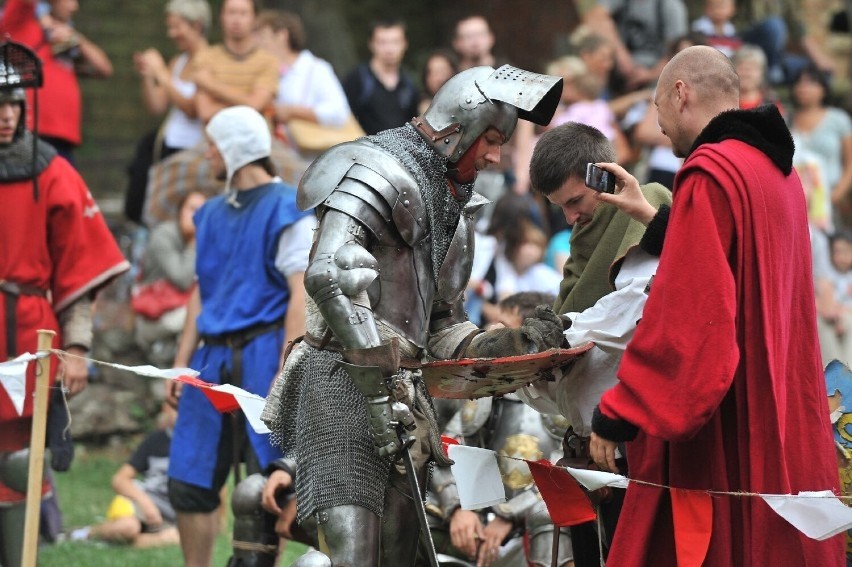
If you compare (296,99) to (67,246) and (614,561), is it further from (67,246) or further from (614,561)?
(614,561)

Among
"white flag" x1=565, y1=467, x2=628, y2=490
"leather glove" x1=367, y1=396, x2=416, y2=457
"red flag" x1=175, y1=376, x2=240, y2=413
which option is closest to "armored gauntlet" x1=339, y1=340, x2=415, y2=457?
"leather glove" x1=367, y1=396, x2=416, y2=457

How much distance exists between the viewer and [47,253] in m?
6.99

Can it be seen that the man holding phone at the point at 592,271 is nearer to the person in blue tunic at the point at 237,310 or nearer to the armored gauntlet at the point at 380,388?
the armored gauntlet at the point at 380,388

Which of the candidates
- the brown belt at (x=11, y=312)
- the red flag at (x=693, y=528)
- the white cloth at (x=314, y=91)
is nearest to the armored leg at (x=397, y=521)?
the red flag at (x=693, y=528)

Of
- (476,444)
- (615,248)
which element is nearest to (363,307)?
(615,248)

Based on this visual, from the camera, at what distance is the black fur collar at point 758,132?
14.8 feet

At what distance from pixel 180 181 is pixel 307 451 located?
203 inches

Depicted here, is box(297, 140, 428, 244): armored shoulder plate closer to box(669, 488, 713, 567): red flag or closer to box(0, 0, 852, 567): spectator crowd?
box(0, 0, 852, 567): spectator crowd

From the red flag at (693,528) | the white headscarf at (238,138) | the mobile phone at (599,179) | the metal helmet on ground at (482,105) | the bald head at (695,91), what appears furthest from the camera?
the white headscarf at (238,138)

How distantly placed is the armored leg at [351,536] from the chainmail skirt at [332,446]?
0.03m

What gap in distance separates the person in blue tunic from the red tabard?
603mm

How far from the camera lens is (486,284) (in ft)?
30.9

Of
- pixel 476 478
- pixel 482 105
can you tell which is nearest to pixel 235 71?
pixel 476 478

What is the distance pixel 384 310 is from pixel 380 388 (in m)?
0.36
